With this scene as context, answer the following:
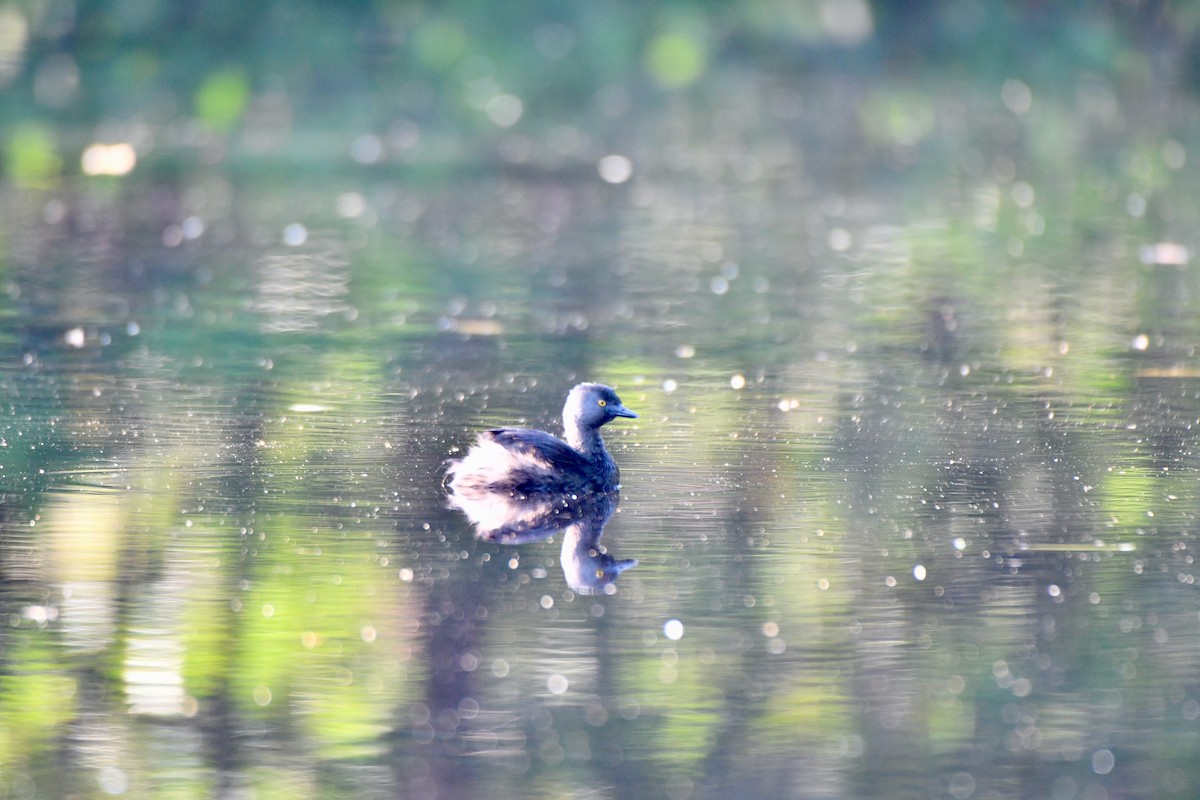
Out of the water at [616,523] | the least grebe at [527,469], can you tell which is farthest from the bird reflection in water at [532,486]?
the water at [616,523]

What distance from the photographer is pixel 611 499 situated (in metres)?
6.98

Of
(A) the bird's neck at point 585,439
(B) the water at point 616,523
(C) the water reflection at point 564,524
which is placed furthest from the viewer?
(A) the bird's neck at point 585,439

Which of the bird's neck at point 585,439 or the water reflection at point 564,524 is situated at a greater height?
the bird's neck at point 585,439

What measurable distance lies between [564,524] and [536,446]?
331 millimetres

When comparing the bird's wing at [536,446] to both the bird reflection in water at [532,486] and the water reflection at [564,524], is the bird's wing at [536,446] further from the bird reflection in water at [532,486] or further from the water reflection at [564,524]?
the water reflection at [564,524]

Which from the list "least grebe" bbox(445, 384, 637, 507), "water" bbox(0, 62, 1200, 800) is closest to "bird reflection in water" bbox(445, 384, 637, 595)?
"least grebe" bbox(445, 384, 637, 507)

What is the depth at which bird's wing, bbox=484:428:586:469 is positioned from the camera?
6895mm

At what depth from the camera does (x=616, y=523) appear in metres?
6.64

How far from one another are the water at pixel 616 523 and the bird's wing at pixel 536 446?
335mm

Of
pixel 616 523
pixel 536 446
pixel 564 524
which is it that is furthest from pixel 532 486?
pixel 616 523

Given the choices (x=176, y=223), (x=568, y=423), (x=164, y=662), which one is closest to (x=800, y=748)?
(x=164, y=662)

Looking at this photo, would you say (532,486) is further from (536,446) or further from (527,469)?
(536,446)

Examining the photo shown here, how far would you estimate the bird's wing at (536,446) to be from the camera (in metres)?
6.89

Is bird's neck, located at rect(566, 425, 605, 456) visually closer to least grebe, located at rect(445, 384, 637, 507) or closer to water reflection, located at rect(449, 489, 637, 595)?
least grebe, located at rect(445, 384, 637, 507)
